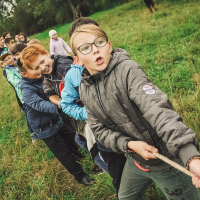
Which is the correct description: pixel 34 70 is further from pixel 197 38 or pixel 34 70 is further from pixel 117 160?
pixel 197 38

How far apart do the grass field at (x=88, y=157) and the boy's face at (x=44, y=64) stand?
177 centimetres

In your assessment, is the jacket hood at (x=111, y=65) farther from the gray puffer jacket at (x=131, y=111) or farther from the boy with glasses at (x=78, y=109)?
the boy with glasses at (x=78, y=109)

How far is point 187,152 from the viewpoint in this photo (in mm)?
760

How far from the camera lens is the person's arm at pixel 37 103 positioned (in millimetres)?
2510

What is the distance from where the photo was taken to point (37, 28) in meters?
35.7

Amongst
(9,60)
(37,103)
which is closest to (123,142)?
(37,103)

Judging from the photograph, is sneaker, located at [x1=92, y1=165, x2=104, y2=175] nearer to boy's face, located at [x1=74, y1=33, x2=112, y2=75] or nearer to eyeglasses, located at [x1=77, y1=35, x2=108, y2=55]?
boy's face, located at [x1=74, y1=33, x2=112, y2=75]

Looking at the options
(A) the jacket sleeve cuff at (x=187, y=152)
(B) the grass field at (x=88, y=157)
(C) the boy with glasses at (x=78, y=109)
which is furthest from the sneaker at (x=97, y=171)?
(A) the jacket sleeve cuff at (x=187, y=152)

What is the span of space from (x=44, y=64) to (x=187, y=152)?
204cm

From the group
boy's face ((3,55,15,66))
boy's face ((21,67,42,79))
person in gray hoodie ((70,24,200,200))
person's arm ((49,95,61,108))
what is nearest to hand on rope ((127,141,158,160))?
person in gray hoodie ((70,24,200,200))

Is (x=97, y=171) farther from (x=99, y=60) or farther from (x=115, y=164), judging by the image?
(x=99, y=60)

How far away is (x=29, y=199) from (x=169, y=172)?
2543 millimetres

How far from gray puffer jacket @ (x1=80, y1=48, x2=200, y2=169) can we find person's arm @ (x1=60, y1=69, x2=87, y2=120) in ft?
1.62

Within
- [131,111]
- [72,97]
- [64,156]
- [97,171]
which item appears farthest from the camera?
[97,171]
